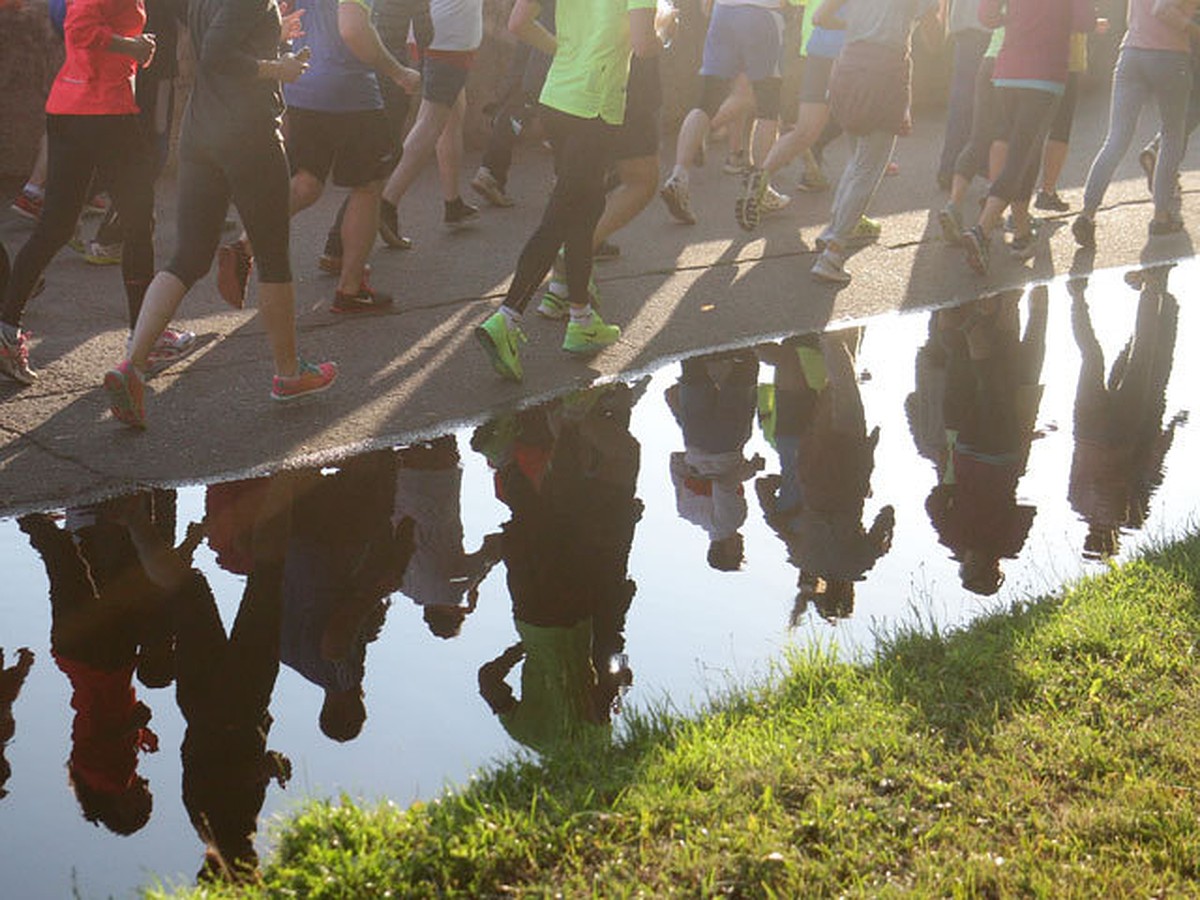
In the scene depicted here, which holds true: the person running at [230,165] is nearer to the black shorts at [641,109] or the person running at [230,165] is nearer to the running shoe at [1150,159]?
the black shorts at [641,109]

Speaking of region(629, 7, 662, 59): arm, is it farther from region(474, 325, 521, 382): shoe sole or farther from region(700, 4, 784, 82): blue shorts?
region(700, 4, 784, 82): blue shorts

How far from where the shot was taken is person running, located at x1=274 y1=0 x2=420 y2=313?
25.4 ft

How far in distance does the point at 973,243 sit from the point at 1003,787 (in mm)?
6505

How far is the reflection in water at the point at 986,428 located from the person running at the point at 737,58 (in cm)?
255

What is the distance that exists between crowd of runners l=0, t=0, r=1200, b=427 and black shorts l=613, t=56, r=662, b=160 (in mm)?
14

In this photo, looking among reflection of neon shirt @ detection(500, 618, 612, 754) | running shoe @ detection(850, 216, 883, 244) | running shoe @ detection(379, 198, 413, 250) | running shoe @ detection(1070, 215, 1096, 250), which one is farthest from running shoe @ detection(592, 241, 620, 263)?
reflection of neon shirt @ detection(500, 618, 612, 754)

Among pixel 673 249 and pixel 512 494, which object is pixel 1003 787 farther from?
pixel 673 249

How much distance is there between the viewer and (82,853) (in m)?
3.53

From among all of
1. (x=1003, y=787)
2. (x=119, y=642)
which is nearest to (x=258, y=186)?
(x=119, y=642)

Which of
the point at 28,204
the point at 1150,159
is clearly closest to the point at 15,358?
the point at 28,204

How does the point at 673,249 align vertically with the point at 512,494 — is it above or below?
below

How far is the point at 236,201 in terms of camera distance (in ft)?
20.6

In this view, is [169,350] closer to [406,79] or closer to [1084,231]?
[406,79]

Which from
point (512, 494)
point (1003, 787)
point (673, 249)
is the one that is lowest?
point (673, 249)
